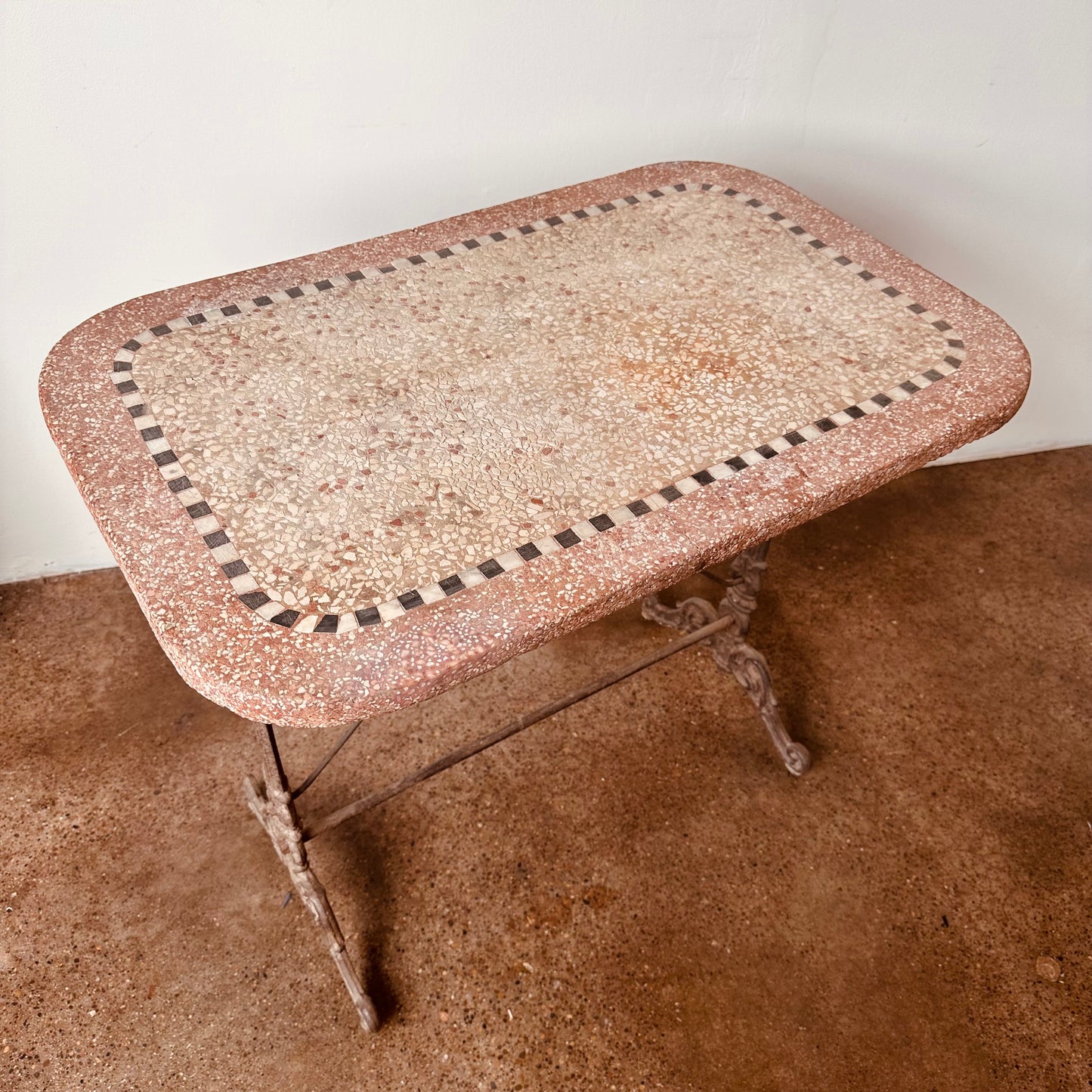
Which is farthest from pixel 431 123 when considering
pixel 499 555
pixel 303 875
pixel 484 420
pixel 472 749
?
pixel 303 875

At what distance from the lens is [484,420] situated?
1493 millimetres

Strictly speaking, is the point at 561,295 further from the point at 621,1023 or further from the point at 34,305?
the point at 621,1023

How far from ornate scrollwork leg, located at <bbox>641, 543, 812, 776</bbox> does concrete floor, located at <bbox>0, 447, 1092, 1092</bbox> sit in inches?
2.5

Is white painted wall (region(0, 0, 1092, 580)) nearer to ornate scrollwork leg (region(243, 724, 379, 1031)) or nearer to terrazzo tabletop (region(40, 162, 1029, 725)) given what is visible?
terrazzo tabletop (region(40, 162, 1029, 725))

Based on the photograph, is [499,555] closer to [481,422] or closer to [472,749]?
[481,422]

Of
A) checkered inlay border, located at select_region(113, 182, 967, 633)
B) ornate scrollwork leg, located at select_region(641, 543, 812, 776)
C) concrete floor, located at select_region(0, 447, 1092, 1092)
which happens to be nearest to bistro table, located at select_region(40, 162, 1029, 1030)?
checkered inlay border, located at select_region(113, 182, 967, 633)

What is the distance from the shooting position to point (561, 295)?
5.72ft

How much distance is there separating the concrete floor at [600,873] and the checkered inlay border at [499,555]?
41.3 inches

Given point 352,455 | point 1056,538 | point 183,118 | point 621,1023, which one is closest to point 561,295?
point 352,455

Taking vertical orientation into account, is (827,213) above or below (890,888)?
above

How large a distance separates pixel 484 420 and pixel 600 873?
3.62ft

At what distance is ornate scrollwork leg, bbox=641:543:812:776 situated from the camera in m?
2.24

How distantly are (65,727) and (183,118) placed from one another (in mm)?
1406

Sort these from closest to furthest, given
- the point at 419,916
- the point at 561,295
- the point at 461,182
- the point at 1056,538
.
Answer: the point at 561,295
the point at 419,916
the point at 461,182
the point at 1056,538
